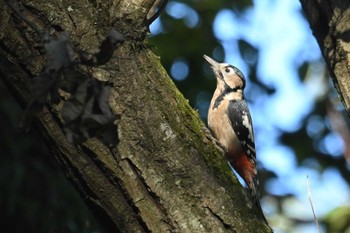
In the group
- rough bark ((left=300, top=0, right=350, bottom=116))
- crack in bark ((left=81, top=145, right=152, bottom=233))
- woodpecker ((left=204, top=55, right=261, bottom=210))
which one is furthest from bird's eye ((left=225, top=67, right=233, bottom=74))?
crack in bark ((left=81, top=145, right=152, bottom=233))

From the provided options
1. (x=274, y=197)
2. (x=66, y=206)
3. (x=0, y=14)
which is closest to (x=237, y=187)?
(x=0, y=14)

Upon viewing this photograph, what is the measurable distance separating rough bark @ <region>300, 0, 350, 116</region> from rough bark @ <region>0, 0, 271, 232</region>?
978 mm

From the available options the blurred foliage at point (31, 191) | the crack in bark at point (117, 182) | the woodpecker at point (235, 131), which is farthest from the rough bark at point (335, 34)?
the blurred foliage at point (31, 191)

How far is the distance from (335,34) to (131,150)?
4.96ft

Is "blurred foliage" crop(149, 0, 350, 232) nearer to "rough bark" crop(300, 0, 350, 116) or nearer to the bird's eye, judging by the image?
the bird's eye

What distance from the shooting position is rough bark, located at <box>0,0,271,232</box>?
2.98 m

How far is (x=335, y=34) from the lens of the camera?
397cm

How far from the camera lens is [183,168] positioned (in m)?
3.08

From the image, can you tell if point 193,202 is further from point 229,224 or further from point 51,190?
point 51,190

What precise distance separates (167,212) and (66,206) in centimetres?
393

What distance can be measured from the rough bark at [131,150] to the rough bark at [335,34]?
978 millimetres

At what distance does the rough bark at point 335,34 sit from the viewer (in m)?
3.86

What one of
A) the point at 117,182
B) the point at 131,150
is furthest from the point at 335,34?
the point at 117,182

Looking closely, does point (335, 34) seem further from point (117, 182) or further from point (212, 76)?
point (212, 76)
